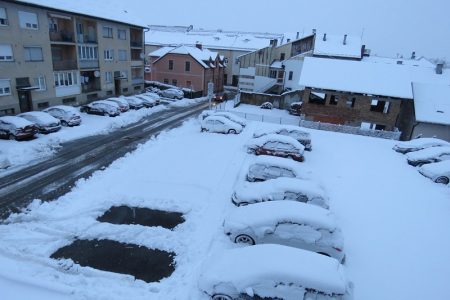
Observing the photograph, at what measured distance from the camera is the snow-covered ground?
350 inches

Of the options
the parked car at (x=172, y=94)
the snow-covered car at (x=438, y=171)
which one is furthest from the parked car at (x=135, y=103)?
the snow-covered car at (x=438, y=171)

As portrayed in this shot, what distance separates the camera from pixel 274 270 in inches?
301

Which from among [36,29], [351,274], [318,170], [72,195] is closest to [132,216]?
[72,195]

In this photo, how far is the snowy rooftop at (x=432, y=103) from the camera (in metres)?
27.6

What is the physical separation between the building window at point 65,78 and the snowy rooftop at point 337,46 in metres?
32.0

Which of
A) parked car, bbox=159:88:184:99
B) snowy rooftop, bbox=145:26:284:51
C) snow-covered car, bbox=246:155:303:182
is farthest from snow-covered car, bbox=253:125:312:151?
snowy rooftop, bbox=145:26:284:51

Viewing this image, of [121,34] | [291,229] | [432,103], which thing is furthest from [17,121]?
[432,103]

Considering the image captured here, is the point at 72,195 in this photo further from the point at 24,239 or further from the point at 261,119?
the point at 261,119

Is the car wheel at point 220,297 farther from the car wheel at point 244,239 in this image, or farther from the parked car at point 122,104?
the parked car at point 122,104

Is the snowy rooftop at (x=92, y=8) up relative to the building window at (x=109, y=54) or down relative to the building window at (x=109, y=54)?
up

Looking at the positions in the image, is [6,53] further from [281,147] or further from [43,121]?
[281,147]

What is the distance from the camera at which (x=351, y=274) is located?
9727 mm

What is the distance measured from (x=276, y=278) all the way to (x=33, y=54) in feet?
97.7

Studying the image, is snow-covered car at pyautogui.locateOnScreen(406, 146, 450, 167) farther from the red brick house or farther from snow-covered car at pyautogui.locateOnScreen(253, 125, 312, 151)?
the red brick house
